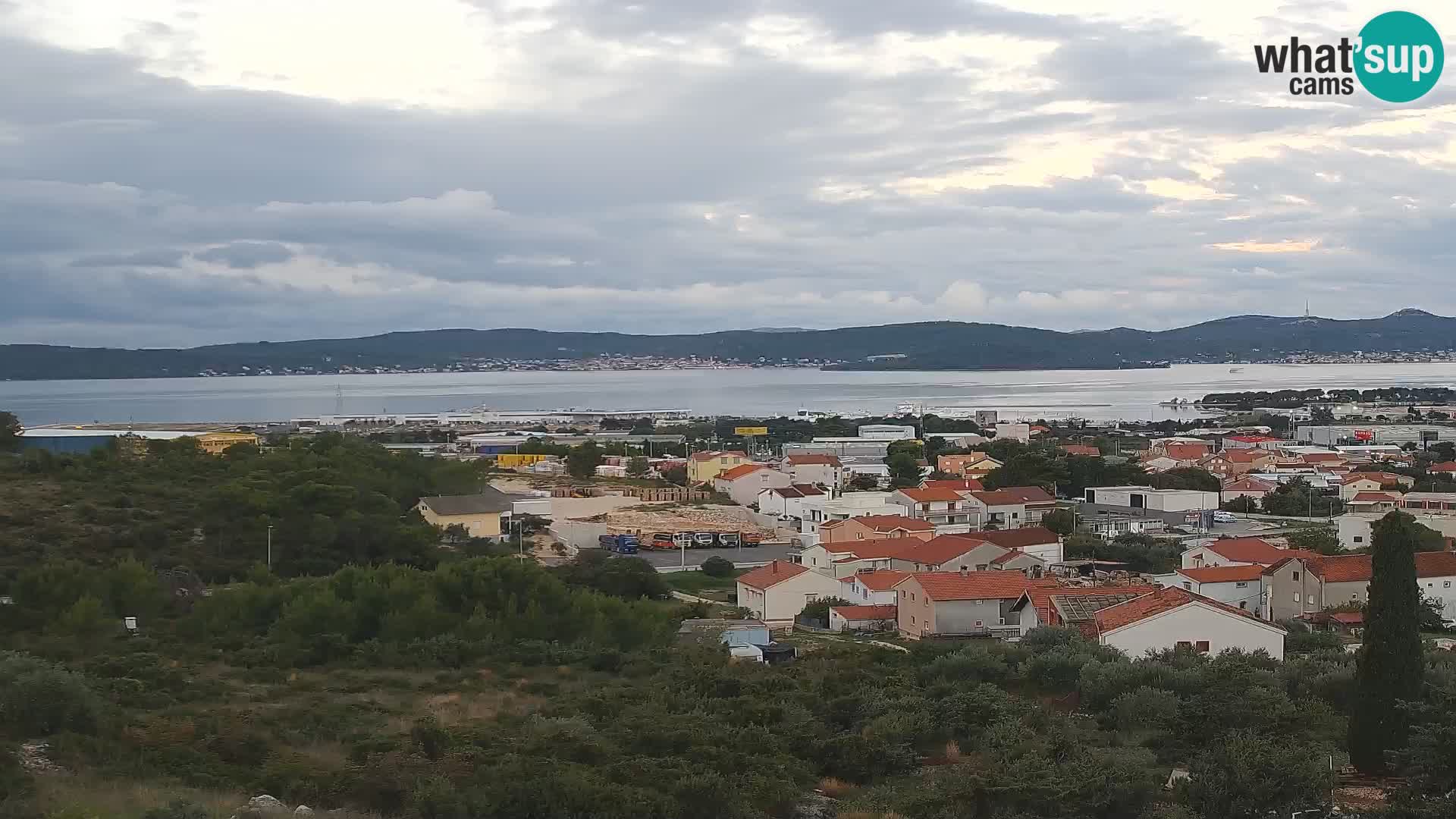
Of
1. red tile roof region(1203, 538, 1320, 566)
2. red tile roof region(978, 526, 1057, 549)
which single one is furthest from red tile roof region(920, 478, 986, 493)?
red tile roof region(1203, 538, 1320, 566)

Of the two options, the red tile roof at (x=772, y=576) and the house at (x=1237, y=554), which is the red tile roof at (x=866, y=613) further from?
the house at (x=1237, y=554)

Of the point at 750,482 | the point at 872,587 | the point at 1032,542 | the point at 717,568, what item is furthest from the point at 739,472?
the point at 872,587

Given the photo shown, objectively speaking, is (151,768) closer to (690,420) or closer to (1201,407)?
(690,420)

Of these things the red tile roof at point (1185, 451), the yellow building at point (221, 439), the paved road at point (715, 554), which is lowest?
the paved road at point (715, 554)

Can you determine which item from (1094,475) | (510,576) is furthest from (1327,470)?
(510,576)

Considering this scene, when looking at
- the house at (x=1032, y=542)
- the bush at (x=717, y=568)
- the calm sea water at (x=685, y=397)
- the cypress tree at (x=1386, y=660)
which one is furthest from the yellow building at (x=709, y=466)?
the calm sea water at (x=685, y=397)

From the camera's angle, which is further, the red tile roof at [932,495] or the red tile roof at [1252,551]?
the red tile roof at [932,495]

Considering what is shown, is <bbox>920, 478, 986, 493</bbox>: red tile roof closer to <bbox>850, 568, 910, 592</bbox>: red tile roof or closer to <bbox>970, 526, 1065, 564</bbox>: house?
<bbox>970, 526, 1065, 564</bbox>: house
